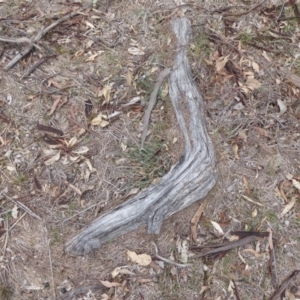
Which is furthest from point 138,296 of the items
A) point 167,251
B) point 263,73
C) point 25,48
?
point 25,48

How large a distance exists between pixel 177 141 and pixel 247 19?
Result: 1.10m

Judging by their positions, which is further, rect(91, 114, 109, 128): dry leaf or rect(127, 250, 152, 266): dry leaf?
rect(91, 114, 109, 128): dry leaf

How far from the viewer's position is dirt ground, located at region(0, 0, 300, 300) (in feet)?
7.96

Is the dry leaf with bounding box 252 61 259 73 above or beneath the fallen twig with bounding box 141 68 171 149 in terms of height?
above

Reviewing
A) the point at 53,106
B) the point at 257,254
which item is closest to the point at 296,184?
the point at 257,254

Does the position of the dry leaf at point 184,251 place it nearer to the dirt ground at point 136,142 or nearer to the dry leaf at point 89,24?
the dirt ground at point 136,142

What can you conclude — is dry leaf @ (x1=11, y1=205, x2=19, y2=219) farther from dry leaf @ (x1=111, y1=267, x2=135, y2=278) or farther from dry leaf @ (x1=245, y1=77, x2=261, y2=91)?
dry leaf @ (x1=245, y1=77, x2=261, y2=91)

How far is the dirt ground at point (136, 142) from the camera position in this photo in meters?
2.43

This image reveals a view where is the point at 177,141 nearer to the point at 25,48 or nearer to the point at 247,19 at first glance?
the point at 247,19

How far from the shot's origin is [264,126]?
264cm

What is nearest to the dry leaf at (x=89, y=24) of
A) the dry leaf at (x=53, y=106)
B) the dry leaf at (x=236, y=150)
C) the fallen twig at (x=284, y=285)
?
the dry leaf at (x=53, y=106)

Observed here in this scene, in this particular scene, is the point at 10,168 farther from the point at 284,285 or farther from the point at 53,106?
the point at 284,285

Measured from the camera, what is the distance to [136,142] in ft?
8.58

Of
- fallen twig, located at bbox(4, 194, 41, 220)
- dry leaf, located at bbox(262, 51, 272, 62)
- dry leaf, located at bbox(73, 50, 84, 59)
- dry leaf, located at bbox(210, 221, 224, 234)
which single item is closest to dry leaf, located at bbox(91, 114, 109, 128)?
dry leaf, located at bbox(73, 50, 84, 59)
